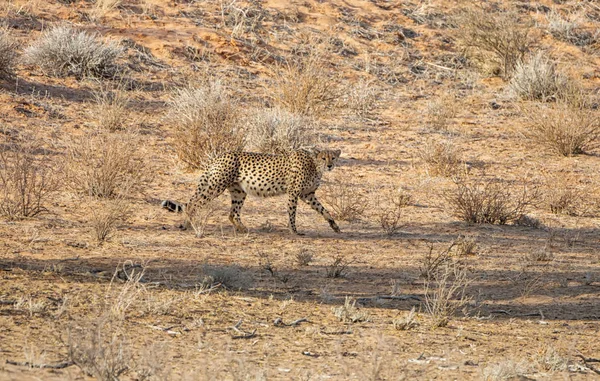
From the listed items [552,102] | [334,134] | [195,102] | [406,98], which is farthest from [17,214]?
[552,102]

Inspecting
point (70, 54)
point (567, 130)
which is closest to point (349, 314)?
point (567, 130)

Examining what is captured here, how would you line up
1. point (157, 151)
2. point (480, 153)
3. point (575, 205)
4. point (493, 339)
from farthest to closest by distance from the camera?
point (480, 153) < point (157, 151) < point (575, 205) < point (493, 339)

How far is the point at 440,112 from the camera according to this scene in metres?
17.0

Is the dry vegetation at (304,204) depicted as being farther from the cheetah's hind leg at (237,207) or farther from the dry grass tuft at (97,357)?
the cheetah's hind leg at (237,207)

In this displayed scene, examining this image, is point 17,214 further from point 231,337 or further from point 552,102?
point 552,102

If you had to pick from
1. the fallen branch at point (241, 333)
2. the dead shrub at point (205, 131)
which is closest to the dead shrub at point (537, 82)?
the dead shrub at point (205, 131)

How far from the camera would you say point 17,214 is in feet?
33.3

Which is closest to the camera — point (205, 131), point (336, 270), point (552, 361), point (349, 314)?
point (552, 361)

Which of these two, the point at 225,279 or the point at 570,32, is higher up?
the point at 570,32

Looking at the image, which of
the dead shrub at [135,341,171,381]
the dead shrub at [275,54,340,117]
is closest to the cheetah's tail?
the dead shrub at [135,341,171,381]

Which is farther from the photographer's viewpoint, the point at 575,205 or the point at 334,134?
the point at 334,134

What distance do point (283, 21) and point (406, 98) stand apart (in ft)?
12.7

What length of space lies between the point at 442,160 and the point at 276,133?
246 cm

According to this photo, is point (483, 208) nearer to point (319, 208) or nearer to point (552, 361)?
point (319, 208)
